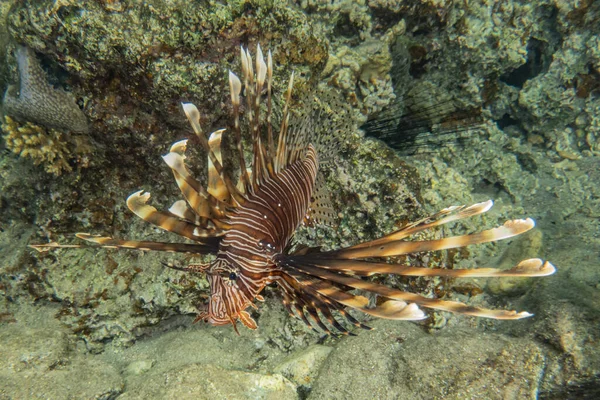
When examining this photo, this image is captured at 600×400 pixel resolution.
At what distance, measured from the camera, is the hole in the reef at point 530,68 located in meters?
6.13

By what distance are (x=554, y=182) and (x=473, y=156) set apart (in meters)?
1.42

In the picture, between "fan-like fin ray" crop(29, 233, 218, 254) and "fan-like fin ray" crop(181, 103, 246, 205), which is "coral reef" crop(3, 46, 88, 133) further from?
"fan-like fin ray" crop(181, 103, 246, 205)

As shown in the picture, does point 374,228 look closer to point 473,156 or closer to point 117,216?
point 117,216

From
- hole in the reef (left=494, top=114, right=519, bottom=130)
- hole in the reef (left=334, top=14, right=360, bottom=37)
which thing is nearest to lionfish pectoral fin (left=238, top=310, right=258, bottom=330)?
hole in the reef (left=334, top=14, right=360, bottom=37)

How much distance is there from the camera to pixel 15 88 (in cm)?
338

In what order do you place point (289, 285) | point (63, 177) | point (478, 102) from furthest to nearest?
point (478, 102) → point (63, 177) → point (289, 285)

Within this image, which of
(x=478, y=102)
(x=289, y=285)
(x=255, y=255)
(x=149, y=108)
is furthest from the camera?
(x=478, y=102)

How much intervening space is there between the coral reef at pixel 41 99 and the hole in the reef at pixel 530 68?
6598 mm

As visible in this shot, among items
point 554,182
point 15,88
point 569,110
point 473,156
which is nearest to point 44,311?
point 15,88

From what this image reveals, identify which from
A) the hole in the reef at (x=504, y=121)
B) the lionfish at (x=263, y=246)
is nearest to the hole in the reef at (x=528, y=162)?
the hole in the reef at (x=504, y=121)

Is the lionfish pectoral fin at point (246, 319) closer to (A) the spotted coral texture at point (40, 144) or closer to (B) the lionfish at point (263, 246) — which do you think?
(B) the lionfish at point (263, 246)

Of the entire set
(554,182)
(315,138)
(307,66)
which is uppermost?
(307,66)

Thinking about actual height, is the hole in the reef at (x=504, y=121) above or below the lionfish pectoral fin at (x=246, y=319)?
above

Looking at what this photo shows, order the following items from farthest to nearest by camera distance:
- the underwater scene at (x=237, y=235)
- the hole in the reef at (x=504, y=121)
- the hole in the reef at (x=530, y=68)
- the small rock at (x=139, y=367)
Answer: the hole in the reef at (x=504, y=121), the hole in the reef at (x=530, y=68), the small rock at (x=139, y=367), the underwater scene at (x=237, y=235)
